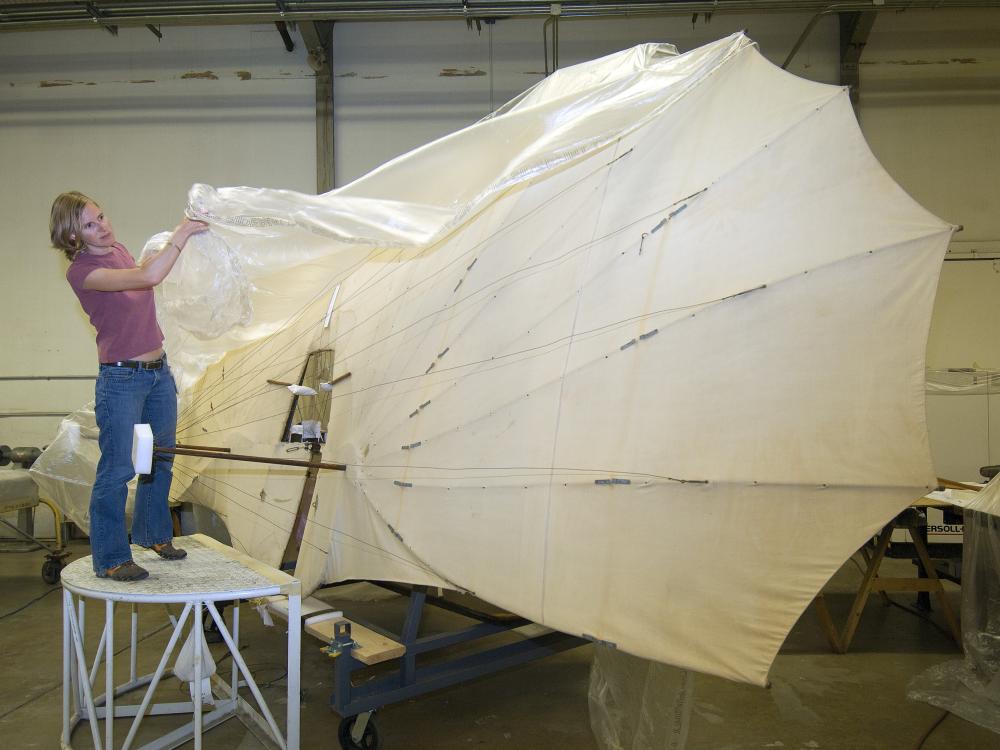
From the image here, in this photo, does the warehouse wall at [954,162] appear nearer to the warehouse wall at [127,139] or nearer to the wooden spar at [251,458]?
the warehouse wall at [127,139]

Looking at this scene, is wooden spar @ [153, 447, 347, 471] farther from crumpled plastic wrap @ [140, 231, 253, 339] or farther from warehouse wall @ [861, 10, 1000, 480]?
warehouse wall @ [861, 10, 1000, 480]

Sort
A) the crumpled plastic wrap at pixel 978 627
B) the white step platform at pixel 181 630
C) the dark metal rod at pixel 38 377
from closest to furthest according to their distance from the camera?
the white step platform at pixel 181 630
the crumpled plastic wrap at pixel 978 627
the dark metal rod at pixel 38 377

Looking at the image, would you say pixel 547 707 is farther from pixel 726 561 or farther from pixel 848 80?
pixel 848 80

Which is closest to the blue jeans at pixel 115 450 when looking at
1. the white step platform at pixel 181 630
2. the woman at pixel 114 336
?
the woman at pixel 114 336

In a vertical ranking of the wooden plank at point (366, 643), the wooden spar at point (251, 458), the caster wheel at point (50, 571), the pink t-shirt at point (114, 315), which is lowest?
the caster wheel at point (50, 571)

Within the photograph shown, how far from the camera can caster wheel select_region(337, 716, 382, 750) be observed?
2.51 meters

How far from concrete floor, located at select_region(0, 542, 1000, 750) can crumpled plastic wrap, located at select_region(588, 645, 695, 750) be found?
143mm

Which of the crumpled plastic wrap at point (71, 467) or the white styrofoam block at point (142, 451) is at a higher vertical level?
the white styrofoam block at point (142, 451)

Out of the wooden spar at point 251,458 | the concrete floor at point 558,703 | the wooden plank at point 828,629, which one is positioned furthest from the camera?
the wooden plank at point 828,629

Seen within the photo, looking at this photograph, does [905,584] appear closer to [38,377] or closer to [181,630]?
[181,630]

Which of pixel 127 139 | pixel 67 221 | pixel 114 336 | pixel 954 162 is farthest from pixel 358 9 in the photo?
pixel 954 162

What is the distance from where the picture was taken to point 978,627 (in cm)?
306

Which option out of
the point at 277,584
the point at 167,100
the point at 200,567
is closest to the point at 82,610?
the point at 200,567

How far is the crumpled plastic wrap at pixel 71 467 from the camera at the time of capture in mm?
4020
